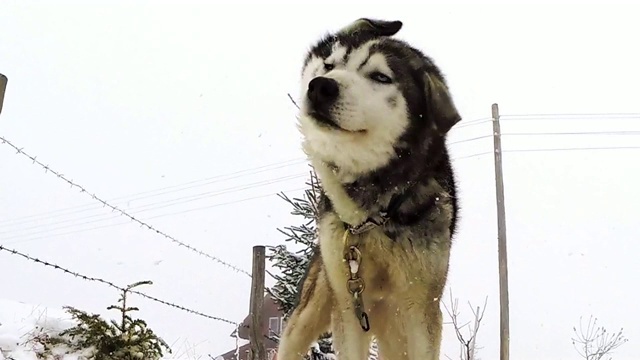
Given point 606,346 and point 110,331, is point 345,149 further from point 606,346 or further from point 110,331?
point 606,346

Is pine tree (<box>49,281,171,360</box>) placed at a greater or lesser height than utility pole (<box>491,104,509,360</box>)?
lesser

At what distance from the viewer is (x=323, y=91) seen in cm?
172

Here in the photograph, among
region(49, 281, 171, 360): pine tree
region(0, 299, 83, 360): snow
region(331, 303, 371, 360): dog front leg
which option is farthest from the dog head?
region(0, 299, 83, 360): snow

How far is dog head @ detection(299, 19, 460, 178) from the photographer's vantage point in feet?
5.72

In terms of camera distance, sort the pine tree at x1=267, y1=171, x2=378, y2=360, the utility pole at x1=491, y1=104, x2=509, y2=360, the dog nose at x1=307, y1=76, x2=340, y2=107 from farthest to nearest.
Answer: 1. the utility pole at x1=491, y1=104, x2=509, y2=360
2. the pine tree at x1=267, y1=171, x2=378, y2=360
3. the dog nose at x1=307, y1=76, x2=340, y2=107

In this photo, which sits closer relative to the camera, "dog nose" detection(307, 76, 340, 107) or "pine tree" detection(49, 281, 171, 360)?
"dog nose" detection(307, 76, 340, 107)

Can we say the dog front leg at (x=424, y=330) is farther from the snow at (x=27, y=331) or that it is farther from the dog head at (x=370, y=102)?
the snow at (x=27, y=331)

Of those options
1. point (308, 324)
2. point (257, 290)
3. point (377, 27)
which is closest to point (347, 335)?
point (308, 324)

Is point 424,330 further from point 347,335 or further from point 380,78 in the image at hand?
point 380,78

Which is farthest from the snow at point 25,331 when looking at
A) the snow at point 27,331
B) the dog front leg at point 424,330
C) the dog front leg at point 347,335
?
the dog front leg at point 424,330

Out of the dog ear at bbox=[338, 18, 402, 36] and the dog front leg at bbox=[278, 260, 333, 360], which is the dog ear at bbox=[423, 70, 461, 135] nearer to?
the dog ear at bbox=[338, 18, 402, 36]

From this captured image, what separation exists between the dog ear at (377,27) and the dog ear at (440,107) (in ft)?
0.76

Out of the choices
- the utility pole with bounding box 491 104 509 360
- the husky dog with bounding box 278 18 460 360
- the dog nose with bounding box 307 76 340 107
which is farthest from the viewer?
the utility pole with bounding box 491 104 509 360

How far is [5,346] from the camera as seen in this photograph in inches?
116
